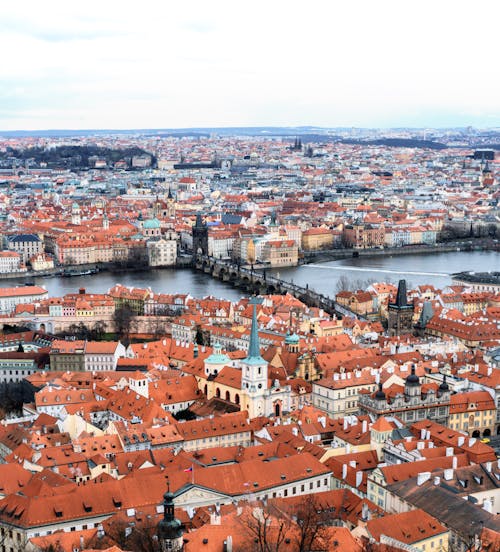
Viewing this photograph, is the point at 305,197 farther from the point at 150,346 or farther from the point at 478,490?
the point at 478,490

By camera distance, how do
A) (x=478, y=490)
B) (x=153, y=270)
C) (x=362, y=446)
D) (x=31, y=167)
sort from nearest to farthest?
(x=478, y=490) < (x=362, y=446) < (x=153, y=270) < (x=31, y=167)

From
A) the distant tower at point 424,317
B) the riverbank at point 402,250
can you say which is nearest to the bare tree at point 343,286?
the distant tower at point 424,317

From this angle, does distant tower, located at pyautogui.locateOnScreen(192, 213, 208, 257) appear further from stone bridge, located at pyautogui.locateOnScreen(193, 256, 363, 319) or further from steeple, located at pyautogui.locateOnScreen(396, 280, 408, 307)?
steeple, located at pyautogui.locateOnScreen(396, 280, 408, 307)

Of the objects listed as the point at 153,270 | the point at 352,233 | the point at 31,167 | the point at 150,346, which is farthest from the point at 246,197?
the point at 150,346

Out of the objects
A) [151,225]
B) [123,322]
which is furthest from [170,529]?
[151,225]

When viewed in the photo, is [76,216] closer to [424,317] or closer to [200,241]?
[200,241]

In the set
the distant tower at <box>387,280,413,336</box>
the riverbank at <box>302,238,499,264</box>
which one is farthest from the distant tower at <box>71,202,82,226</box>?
the distant tower at <box>387,280,413,336</box>
